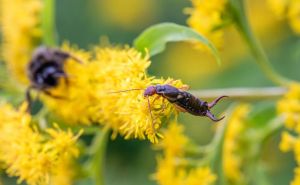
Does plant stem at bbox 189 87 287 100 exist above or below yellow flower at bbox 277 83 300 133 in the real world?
above

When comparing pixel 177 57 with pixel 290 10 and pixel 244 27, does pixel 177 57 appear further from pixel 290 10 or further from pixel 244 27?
pixel 244 27

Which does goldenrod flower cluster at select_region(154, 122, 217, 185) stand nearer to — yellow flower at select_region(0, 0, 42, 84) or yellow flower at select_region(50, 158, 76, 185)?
yellow flower at select_region(50, 158, 76, 185)

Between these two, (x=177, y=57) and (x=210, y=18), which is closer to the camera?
(x=210, y=18)

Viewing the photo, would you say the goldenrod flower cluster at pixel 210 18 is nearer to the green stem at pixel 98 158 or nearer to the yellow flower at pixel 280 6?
the yellow flower at pixel 280 6

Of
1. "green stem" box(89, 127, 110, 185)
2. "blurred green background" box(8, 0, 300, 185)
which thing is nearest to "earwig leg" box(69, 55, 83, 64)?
"green stem" box(89, 127, 110, 185)

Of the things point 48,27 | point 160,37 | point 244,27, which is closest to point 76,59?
point 48,27

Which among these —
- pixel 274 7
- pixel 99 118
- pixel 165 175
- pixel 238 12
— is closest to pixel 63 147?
pixel 99 118

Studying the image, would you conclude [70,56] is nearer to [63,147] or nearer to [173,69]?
[63,147]
